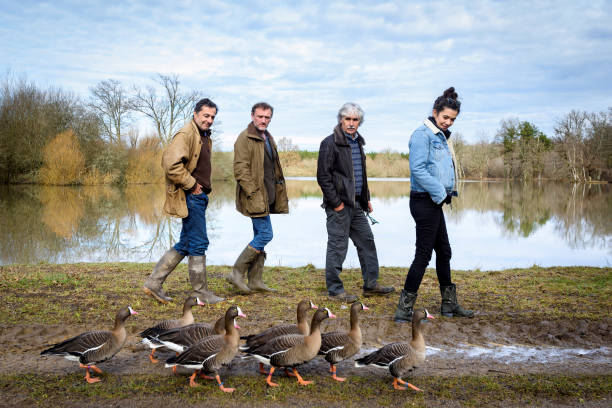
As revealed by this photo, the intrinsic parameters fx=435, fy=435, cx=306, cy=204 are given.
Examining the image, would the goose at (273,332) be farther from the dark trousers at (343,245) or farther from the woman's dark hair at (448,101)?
the woman's dark hair at (448,101)

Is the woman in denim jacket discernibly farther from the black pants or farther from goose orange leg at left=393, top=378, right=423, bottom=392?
goose orange leg at left=393, top=378, right=423, bottom=392

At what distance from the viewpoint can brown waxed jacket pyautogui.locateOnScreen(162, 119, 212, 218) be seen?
5.99 meters

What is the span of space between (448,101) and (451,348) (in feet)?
9.64

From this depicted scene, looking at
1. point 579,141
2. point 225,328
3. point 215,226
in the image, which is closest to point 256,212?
point 225,328

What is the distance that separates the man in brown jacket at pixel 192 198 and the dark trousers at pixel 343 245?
1.71 meters

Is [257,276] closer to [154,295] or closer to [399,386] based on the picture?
[154,295]

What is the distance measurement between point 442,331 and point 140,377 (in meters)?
3.48

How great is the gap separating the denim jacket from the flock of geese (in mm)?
1758

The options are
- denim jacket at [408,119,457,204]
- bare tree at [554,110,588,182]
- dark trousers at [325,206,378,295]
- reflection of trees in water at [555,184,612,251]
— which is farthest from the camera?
bare tree at [554,110,588,182]

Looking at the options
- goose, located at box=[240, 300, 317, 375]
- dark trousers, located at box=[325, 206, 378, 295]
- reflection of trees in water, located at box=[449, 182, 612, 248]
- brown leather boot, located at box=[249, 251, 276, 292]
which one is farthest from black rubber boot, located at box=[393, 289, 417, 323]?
reflection of trees in water, located at box=[449, 182, 612, 248]

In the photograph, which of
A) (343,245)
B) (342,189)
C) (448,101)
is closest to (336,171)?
(342,189)

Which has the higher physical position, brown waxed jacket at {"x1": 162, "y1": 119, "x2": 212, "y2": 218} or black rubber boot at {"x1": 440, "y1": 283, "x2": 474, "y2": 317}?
brown waxed jacket at {"x1": 162, "y1": 119, "x2": 212, "y2": 218}

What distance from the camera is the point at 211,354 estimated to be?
3924 millimetres

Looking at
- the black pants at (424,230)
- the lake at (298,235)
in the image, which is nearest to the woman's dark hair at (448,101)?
the black pants at (424,230)
